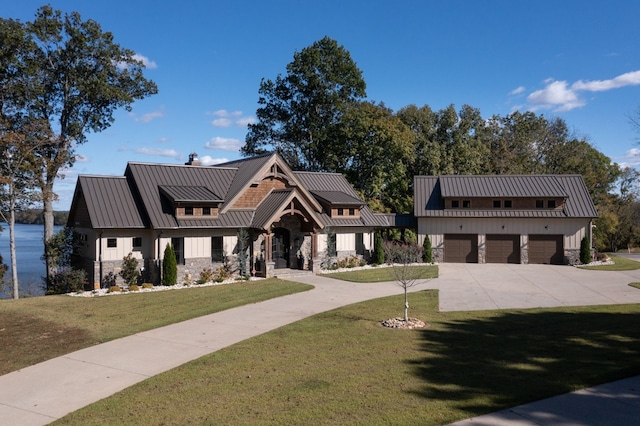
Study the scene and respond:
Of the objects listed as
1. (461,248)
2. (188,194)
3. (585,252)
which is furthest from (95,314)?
(585,252)

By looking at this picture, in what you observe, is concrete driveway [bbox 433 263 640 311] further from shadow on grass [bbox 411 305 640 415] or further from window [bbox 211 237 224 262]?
window [bbox 211 237 224 262]

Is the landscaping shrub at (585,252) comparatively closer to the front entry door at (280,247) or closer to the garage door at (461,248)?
the garage door at (461,248)

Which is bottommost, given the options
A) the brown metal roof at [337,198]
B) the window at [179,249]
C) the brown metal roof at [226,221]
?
the window at [179,249]

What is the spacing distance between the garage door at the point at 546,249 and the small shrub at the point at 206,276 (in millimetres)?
20769

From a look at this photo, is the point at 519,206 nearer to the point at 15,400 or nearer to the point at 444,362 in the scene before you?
the point at 444,362

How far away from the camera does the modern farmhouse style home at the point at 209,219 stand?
23375 mm

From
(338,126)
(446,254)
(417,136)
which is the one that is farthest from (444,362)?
(417,136)

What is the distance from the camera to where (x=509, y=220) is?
32.0 meters

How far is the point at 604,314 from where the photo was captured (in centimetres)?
1571


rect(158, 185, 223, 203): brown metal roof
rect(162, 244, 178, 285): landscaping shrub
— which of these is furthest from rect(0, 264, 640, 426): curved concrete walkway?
rect(158, 185, 223, 203): brown metal roof

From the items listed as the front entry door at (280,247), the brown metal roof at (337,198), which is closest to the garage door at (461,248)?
the brown metal roof at (337,198)

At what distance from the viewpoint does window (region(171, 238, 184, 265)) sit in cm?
2433

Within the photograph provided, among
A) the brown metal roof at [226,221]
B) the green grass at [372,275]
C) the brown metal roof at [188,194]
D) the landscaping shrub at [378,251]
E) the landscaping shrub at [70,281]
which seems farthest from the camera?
the landscaping shrub at [378,251]

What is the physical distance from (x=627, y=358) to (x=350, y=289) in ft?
39.7
